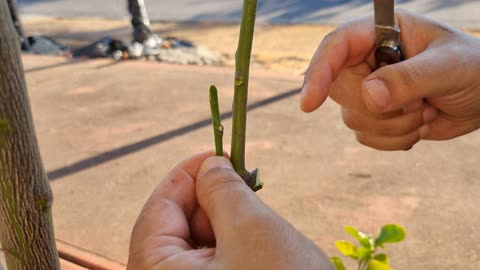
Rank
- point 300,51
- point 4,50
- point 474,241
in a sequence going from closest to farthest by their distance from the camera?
point 4,50
point 474,241
point 300,51

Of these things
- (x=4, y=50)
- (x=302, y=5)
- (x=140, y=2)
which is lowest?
(x=302, y=5)

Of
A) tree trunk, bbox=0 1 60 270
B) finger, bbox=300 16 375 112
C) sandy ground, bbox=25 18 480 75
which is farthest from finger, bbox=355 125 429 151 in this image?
sandy ground, bbox=25 18 480 75

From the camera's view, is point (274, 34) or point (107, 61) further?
point (274, 34)

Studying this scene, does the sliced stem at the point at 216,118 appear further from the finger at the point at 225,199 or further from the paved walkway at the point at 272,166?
the paved walkway at the point at 272,166

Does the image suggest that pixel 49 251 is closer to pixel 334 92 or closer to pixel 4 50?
pixel 4 50

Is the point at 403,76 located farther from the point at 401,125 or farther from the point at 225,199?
the point at 225,199

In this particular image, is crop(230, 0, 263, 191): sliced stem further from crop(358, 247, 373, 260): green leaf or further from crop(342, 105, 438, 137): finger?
crop(342, 105, 438, 137): finger

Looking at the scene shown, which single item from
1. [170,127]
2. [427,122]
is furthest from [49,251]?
[170,127]
